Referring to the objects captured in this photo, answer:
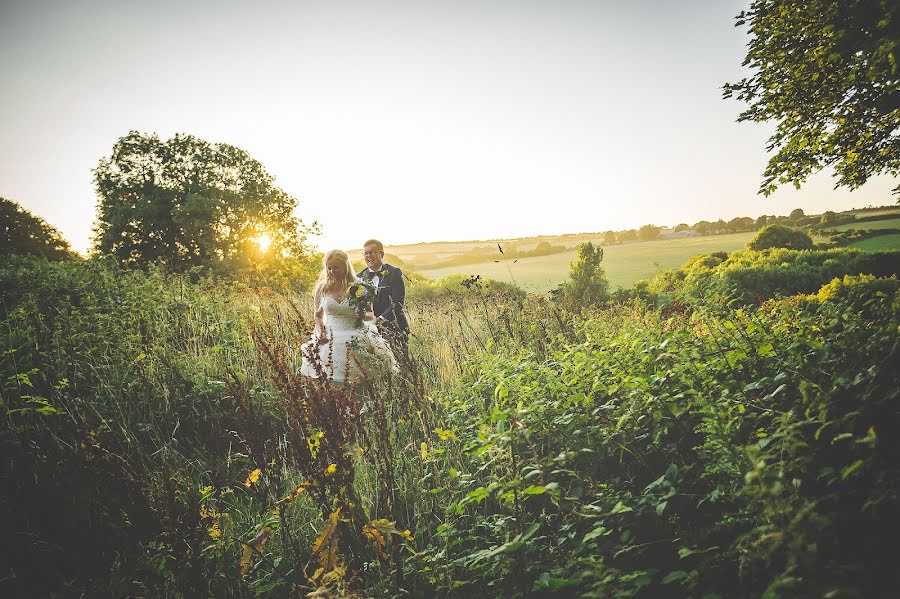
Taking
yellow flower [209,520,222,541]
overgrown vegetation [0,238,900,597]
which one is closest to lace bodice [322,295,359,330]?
overgrown vegetation [0,238,900,597]

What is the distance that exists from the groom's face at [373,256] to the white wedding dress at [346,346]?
113cm

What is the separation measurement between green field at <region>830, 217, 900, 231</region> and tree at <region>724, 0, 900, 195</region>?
11592 millimetres

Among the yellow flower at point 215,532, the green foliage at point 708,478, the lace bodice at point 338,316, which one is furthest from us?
the lace bodice at point 338,316

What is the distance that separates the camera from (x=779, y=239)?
1321cm

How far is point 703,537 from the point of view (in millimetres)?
1466

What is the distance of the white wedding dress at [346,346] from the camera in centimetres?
419

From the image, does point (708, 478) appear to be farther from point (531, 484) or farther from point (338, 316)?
point (338, 316)

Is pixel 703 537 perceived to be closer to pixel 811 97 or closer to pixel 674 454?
pixel 674 454

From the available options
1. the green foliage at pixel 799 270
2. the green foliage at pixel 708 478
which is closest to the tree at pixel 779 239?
the green foliage at pixel 799 270

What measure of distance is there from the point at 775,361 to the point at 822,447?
80 cm

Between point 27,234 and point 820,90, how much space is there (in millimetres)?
30375

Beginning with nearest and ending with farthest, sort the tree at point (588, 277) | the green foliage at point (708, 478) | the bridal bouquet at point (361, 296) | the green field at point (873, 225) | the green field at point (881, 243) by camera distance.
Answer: the green foliage at point (708, 478)
the bridal bouquet at point (361, 296)
the green field at point (881, 243)
the tree at point (588, 277)
the green field at point (873, 225)

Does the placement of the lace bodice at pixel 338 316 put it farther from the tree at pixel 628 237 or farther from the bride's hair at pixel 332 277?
the tree at pixel 628 237

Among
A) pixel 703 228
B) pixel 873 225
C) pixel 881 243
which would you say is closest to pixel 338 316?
pixel 881 243
